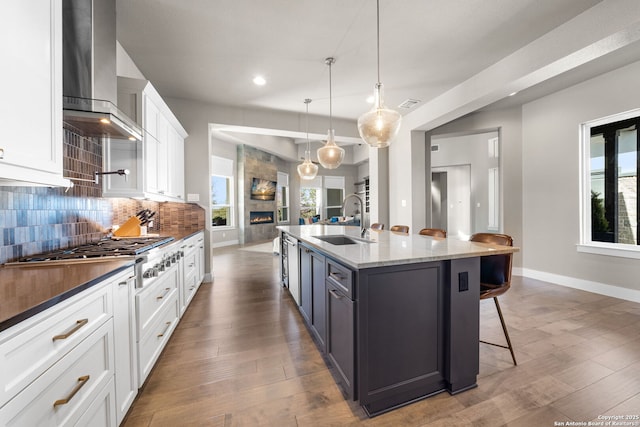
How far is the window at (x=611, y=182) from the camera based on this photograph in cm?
314

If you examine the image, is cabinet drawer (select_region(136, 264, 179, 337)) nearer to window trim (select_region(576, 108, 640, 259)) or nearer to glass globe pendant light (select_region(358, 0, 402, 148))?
glass globe pendant light (select_region(358, 0, 402, 148))

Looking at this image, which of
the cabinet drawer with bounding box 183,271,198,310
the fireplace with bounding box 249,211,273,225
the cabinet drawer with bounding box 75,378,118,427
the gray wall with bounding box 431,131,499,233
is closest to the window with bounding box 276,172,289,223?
the fireplace with bounding box 249,211,273,225

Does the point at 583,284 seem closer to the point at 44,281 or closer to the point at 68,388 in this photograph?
the point at 68,388

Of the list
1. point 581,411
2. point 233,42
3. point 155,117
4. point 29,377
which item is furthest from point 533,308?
point 155,117

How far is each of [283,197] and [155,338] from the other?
8426 mm

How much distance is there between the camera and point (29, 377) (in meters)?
0.76

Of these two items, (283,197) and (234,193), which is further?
(283,197)

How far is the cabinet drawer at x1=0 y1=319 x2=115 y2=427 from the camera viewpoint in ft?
2.45

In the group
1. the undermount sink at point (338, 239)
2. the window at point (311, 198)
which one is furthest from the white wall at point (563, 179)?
the window at point (311, 198)

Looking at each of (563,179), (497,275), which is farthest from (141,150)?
(563,179)

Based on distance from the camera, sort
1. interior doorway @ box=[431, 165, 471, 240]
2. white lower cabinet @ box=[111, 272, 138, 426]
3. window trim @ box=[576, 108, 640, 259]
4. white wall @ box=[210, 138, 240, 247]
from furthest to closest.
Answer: white wall @ box=[210, 138, 240, 247] → interior doorway @ box=[431, 165, 471, 240] → window trim @ box=[576, 108, 640, 259] → white lower cabinet @ box=[111, 272, 138, 426]

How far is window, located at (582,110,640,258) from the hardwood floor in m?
0.97

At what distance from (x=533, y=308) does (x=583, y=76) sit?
3.05m

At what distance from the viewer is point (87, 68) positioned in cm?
167
